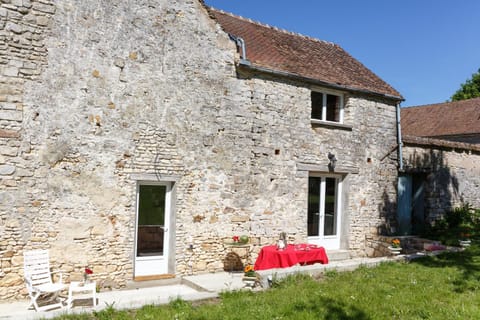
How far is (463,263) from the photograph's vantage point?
31.2ft

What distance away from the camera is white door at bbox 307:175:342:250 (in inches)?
429

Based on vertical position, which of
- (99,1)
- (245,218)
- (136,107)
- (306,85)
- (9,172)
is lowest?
(245,218)

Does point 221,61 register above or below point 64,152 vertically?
above

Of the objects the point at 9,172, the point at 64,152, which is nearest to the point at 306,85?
the point at 64,152

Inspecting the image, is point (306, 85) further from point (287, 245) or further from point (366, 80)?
point (287, 245)

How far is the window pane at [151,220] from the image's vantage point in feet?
27.7

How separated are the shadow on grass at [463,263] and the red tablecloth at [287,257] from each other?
253cm

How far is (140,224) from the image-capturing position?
8414 millimetres

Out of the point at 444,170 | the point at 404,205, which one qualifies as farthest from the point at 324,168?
the point at 444,170

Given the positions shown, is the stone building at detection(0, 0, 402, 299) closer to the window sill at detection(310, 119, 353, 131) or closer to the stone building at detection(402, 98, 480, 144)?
the window sill at detection(310, 119, 353, 131)

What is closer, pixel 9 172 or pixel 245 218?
pixel 9 172

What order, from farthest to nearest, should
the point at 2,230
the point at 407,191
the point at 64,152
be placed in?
1. the point at 407,191
2. the point at 64,152
3. the point at 2,230

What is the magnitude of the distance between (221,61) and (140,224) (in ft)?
13.0

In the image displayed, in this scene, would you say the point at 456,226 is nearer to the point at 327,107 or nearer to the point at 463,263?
the point at 463,263
